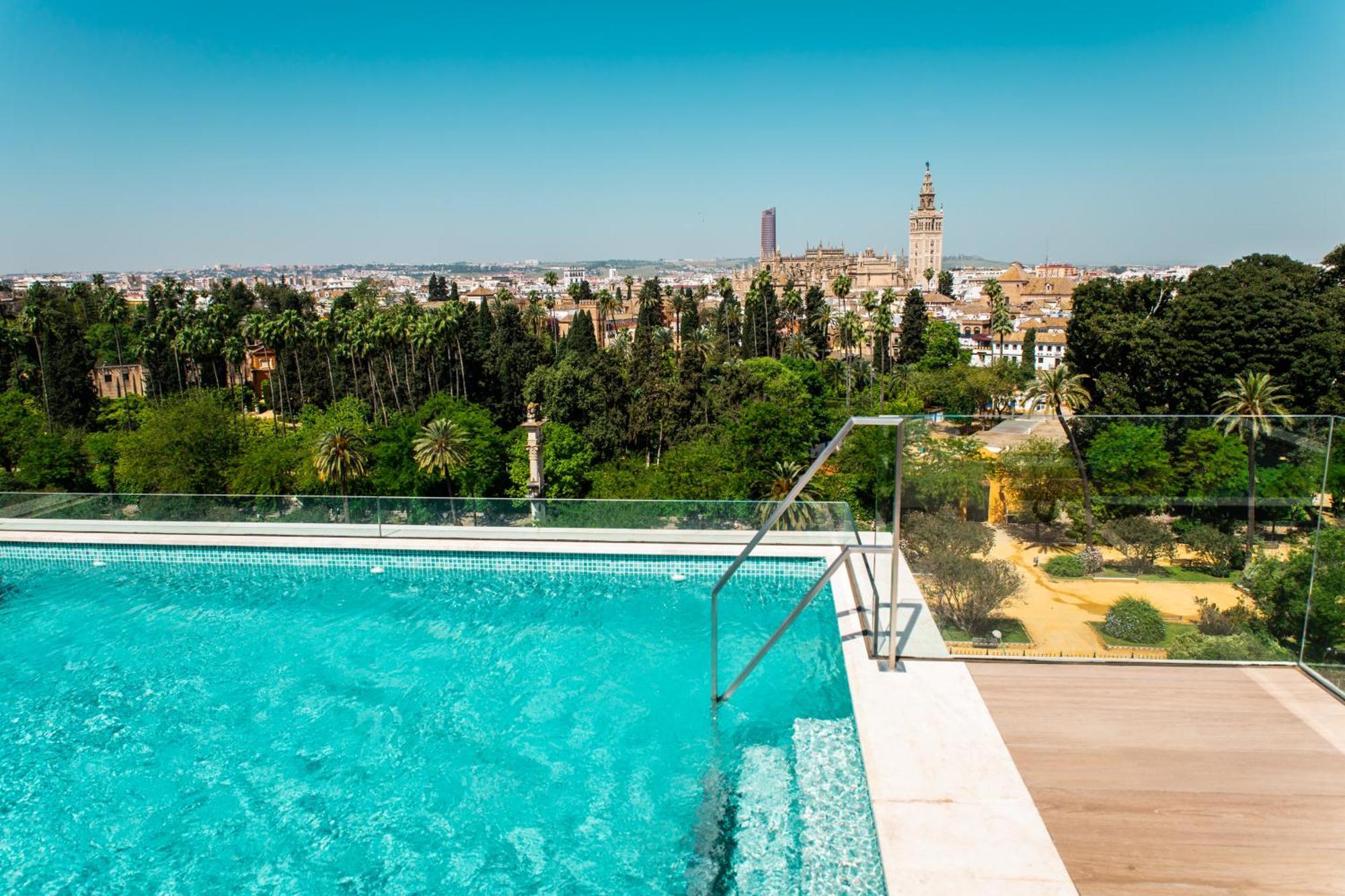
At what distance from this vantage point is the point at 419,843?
4859 mm

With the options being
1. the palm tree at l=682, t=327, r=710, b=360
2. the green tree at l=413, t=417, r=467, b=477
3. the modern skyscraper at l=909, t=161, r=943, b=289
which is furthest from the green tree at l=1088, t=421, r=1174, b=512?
the modern skyscraper at l=909, t=161, r=943, b=289

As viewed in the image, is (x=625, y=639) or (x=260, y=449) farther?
(x=260, y=449)

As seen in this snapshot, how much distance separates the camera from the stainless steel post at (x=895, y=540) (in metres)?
4.84

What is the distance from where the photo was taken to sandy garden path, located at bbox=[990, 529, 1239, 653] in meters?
4.80

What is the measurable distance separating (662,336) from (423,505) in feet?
157

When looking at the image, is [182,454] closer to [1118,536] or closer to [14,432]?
[14,432]

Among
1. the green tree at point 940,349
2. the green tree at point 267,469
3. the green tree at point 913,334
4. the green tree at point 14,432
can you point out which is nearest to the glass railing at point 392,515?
the green tree at point 267,469

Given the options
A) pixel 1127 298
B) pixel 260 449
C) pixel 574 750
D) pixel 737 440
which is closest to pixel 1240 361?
pixel 1127 298

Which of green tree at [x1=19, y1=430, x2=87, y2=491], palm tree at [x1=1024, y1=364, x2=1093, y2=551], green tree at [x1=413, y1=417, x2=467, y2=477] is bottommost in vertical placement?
green tree at [x1=19, y1=430, x2=87, y2=491]

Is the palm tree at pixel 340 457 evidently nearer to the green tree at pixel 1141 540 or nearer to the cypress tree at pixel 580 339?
the green tree at pixel 1141 540

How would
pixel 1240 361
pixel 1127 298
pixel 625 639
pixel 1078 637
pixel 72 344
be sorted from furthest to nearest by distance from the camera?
pixel 72 344, pixel 1127 298, pixel 1240 361, pixel 625 639, pixel 1078 637

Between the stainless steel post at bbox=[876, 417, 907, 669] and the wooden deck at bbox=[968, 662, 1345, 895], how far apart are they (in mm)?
435

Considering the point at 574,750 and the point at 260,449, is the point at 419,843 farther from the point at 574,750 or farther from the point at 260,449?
the point at 260,449

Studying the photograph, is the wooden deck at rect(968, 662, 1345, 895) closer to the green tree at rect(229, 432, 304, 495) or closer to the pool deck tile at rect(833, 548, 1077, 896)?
the pool deck tile at rect(833, 548, 1077, 896)
